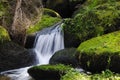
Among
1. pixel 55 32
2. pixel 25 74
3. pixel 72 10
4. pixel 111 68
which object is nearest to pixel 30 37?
pixel 55 32

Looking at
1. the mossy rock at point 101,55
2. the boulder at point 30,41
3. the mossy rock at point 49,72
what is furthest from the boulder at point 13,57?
the mossy rock at point 101,55

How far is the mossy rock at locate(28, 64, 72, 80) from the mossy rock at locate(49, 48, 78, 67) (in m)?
1.28

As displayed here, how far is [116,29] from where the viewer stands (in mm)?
11953

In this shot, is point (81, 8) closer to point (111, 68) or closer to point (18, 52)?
point (18, 52)

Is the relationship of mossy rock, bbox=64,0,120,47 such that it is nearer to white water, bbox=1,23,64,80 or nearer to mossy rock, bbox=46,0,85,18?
white water, bbox=1,23,64,80

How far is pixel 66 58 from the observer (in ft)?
42.0

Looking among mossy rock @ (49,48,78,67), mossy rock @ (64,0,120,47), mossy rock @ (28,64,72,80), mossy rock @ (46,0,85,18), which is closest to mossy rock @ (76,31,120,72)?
mossy rock @ (28,64,72,80)

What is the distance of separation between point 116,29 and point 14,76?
4158 millimetres

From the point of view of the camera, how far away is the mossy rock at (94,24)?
12125 mm

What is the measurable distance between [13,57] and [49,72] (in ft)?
10.1

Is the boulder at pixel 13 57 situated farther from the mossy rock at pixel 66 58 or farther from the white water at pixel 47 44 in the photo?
the mossy rock at pixel 66 58

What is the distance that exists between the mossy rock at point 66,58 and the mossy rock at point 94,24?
0.50 meters

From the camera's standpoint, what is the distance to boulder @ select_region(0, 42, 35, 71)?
44.9 feet

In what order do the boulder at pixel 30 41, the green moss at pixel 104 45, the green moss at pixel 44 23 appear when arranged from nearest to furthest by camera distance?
the green moss at pixel 104 45 → the boulder at pixel 30 41 → the green moss at pixel 44 23
